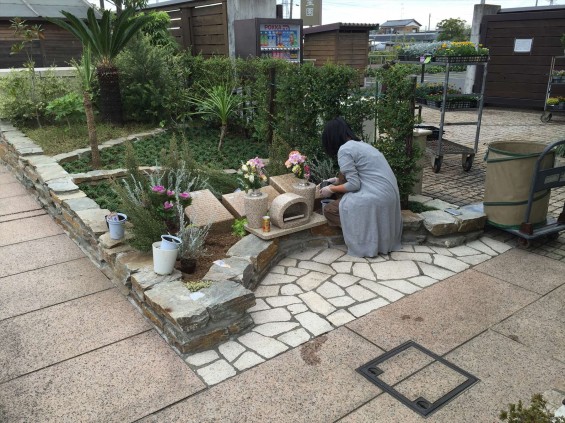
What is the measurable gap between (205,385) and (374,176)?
263 cm

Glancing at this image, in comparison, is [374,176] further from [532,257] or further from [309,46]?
[309,46]

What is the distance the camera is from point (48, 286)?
4.45 meters

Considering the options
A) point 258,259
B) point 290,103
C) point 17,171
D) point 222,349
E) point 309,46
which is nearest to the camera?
point 222,349

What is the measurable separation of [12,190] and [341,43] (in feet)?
43.8

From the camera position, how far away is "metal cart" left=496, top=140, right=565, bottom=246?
15.8 ft

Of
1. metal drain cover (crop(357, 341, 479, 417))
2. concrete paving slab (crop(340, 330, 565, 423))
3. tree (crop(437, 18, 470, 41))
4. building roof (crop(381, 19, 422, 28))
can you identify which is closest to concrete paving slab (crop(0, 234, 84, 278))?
metal drain cover (crop(357, 341, 479, 417))

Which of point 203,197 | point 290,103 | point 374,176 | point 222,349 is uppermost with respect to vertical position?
point 290,103

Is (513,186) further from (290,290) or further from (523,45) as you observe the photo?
(523,45)

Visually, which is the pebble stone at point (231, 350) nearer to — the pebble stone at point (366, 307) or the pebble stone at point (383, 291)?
the pebble stone at point (366, 307)

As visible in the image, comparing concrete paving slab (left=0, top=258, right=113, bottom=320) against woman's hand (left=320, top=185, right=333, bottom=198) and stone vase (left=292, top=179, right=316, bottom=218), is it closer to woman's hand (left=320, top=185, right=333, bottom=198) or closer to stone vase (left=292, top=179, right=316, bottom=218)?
stone vase (left=292, top=179, right=316, bottom=218)

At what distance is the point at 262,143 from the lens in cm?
817

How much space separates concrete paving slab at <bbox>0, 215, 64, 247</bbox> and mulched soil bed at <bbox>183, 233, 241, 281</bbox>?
2173 millimetres

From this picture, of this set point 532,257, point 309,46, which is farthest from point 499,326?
point 309,46

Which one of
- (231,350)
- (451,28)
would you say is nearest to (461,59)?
(231,350)
